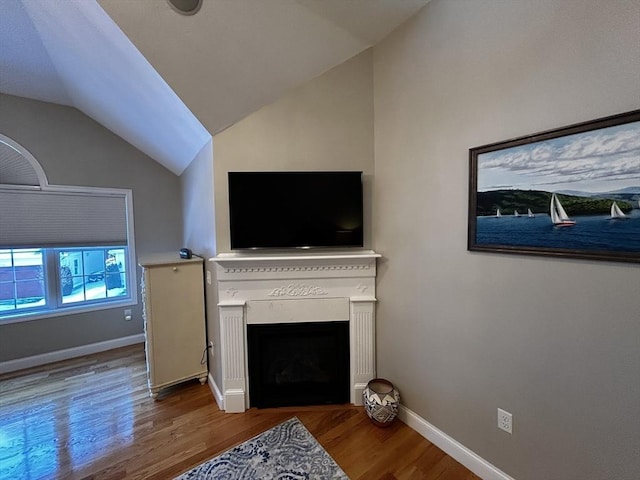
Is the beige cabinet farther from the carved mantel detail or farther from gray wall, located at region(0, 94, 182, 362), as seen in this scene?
gray wall, located at region(0, 94, 182, 362)

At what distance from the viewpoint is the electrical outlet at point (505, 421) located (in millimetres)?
1493

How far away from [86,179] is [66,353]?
2146 mm

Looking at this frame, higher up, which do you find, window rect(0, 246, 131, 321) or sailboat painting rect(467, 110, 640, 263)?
sailboat painting rect(467, 110, 640, 263)

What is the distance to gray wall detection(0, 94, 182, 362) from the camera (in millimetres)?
3016

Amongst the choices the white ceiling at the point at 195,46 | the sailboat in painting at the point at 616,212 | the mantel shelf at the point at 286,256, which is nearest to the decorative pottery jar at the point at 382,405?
the mantel shelf at the point at 286,256

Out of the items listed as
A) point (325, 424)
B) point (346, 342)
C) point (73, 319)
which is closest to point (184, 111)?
point (346, 342)

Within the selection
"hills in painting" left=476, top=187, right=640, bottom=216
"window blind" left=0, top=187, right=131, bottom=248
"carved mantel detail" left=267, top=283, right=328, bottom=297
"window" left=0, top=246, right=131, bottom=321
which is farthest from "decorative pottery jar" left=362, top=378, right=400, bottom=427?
"window blind" left=0, top=187, right=131, bottom=248

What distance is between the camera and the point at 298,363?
234cm

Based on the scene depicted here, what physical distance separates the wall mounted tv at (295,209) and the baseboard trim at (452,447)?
1366 millimetres

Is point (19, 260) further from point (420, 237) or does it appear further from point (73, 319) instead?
point (420, 237)

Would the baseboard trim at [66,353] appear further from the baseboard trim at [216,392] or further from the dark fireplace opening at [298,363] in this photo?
the dark fireplace opening at [298,363]

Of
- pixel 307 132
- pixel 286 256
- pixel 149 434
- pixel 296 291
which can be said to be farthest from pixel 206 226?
pixel 149 434

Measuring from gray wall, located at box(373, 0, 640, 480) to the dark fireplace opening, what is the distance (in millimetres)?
403

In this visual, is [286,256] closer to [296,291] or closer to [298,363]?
[296,291]
